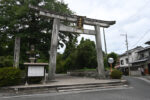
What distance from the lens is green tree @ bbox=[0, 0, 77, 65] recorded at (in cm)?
1265

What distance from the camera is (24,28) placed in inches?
540

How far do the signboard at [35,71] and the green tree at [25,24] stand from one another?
4893 mm

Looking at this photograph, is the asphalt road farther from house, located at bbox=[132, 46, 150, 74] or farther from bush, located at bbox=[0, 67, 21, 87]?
house, located at bbox=[132, 46, 150, 74]

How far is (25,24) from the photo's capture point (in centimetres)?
1389

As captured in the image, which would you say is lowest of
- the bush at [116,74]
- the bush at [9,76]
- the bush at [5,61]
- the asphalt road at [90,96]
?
the asphalt road at [90,96]

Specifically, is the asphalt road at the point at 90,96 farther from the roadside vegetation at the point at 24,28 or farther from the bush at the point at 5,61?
the bush at the point at 5,61

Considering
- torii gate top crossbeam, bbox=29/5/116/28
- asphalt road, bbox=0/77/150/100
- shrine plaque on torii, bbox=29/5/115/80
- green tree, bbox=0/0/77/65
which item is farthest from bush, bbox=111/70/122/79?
green tree, bbox=0/0/77/65

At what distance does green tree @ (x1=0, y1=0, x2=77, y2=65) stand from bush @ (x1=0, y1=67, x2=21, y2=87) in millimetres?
5262

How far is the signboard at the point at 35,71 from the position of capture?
876 centimetres

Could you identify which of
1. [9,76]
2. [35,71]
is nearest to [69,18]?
[35,71]

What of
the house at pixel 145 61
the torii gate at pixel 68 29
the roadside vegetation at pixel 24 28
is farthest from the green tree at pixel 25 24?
the house at pixel 145 61

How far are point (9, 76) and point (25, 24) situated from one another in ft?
25.7

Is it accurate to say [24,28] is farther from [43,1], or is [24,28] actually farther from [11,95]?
→ [11,95]

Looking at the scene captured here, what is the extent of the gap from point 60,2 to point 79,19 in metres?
4.99
